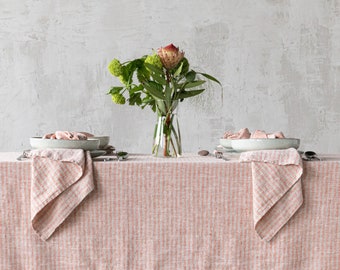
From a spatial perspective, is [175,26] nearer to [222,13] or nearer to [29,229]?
[222,13]

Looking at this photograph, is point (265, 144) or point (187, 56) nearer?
point (265, 144)

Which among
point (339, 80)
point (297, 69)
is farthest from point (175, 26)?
point (339, 80)

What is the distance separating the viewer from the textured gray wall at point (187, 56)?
4.23 metres

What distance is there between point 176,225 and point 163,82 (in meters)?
0.51

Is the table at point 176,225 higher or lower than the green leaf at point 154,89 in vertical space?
lower

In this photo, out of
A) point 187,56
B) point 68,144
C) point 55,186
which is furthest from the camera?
point 187,56

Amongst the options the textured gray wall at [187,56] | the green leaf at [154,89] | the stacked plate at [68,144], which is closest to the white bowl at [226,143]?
the green leaf at [154,89]

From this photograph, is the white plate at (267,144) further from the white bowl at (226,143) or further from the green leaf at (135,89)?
the green leaf at (135,89)

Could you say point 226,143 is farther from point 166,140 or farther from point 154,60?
point 154,60

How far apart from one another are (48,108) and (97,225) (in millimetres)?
2621

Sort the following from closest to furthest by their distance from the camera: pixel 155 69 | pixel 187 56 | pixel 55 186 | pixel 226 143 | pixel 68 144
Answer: pixel 55 186
pixel 68 144
pixel 155 69
pixel 226 143
pixel 187 56

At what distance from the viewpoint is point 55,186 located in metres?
1.72

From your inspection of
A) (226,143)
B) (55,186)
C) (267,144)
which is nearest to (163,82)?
(226,143)

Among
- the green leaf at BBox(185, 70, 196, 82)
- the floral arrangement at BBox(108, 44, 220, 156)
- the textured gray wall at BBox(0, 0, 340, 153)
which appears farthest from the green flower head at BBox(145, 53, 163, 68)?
the textured gray wall at BBox(0, 0, 340, 153)
